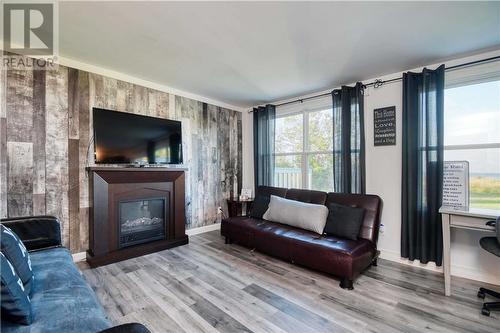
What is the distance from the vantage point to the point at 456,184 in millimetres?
2373

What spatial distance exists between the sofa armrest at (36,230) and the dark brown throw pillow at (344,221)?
2.92m

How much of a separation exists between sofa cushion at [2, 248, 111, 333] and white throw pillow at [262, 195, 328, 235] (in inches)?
90.8

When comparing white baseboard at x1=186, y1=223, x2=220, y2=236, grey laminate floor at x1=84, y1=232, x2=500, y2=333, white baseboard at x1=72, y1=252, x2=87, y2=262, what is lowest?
grey laminate floor at x1=84, y1=232, x2=500, y2=333

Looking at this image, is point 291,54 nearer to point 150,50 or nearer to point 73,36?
point 150,50

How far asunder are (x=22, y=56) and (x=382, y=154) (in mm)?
4473

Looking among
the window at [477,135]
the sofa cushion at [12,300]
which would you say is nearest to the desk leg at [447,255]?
the window at [477,135]

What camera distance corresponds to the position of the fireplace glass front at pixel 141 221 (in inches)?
120

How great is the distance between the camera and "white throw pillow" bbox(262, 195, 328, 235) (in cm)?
286

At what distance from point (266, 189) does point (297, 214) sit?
0.97m

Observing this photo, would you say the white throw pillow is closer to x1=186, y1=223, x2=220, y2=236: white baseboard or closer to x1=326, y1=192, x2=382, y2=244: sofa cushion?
x1=326, y1=192, x2=382, y2=244: sofa cushion

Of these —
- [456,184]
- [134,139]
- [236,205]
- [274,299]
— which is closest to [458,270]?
[456,184]

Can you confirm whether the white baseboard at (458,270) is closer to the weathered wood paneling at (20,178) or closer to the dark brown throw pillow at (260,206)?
the dark brown throw pillow at (260,206)

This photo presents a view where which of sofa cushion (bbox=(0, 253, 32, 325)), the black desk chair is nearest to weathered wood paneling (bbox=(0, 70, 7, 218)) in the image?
sofa cushion (bbox=(0, 253, 32, 325))

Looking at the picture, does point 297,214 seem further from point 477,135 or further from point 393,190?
point 477,135
